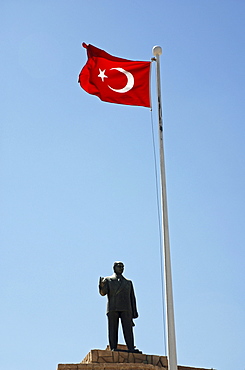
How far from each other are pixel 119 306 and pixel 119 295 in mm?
245

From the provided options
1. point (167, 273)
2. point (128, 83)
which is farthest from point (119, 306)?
point (128, 83)

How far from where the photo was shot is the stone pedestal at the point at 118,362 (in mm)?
11242

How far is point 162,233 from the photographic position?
10086 mm

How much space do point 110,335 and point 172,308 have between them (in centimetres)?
359

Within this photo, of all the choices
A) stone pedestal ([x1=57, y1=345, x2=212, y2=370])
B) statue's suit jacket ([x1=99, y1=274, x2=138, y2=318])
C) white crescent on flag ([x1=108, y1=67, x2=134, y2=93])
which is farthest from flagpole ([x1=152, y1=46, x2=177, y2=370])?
statue's suit jacket ([x1=99, y1=274, x2=138, y2=318])

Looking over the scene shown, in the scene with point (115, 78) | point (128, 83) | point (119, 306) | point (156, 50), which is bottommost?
point (119, 306)

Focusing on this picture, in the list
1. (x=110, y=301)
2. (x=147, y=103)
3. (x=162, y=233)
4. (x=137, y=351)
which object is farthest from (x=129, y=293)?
(x=147, y=103)

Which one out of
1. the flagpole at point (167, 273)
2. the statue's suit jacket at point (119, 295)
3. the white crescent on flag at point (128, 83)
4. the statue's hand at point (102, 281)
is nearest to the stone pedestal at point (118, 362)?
the statue's suit jacket at point (119, 295)

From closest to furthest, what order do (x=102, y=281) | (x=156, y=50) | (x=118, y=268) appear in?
(x=156, y=50)
(x=102, y=281)
(x=118, y=268)

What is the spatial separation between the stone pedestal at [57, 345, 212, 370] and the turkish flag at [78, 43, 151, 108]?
518cm

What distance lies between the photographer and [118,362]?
38.9 feet

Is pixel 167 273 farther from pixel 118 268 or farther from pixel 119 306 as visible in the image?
pixel 118 268

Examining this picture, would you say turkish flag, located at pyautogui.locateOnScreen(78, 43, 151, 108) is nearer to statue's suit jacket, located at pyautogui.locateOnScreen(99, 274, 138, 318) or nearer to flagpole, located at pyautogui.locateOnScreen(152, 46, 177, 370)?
flagpole, located at pyautogui.locateOnScreen(152, 46, 177, 370)

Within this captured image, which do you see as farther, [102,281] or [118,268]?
[118,268]
